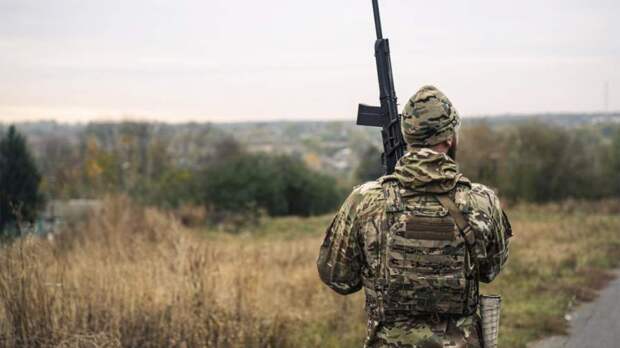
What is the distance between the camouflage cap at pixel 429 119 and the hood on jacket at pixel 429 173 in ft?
0.21

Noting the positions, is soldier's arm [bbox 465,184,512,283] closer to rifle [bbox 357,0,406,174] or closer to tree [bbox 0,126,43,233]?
rifle [bbox 357,0,406,174]

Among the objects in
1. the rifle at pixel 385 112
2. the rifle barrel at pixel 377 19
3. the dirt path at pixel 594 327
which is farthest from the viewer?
the dirt path at pixel 594 327

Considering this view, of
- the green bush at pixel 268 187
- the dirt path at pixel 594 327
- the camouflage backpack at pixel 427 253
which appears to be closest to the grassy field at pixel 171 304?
the dirt path at pixel 594 327

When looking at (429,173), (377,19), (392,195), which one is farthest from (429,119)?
(377,19)

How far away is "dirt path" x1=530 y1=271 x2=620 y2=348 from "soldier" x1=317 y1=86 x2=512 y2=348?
4047mm

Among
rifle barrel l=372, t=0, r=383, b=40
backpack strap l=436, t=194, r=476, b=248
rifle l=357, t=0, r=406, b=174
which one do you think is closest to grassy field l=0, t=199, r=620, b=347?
rifle l=357, t=0, r=406, b=174

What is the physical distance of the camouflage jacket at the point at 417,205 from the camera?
2.78 m

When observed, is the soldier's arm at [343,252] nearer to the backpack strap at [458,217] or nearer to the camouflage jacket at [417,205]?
the camouflage jacket at [417,205]

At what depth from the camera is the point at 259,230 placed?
28.7m

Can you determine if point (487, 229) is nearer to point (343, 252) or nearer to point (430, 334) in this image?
point (430, 334)

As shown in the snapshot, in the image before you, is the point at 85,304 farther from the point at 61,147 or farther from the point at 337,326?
the point at 61,147

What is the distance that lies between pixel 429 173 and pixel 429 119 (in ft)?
0.79

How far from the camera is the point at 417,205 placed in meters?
2.79

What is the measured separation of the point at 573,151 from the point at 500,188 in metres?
4.78
